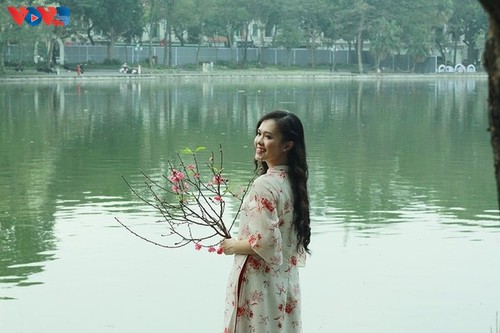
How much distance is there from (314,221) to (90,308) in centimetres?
404

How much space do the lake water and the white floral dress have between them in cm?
395

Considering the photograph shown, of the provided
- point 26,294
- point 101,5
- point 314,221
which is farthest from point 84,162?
point 101,5

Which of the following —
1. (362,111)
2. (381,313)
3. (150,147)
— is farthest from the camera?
(362,111)

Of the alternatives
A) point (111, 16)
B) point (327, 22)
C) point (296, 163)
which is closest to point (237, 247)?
point (296, 163)

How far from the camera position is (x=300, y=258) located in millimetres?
3977

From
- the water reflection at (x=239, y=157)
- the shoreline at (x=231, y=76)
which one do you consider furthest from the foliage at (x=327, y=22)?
the water reflection at (x=239, y=157)

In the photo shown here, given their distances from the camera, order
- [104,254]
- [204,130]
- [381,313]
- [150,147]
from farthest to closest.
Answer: [204,130] < [150,147] < [104,254] < [381,313]

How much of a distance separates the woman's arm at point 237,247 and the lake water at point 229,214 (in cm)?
408

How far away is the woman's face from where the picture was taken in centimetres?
381

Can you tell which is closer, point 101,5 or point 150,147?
point 150,147

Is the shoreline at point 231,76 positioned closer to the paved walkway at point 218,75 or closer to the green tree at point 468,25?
the paved walkway at point 218,75

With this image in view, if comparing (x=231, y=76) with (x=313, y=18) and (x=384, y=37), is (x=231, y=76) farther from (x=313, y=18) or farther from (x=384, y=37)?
(x=384, y=37)

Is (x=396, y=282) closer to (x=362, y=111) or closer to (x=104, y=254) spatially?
(x=104, y=254)

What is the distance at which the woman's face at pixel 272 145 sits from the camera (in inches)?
150
